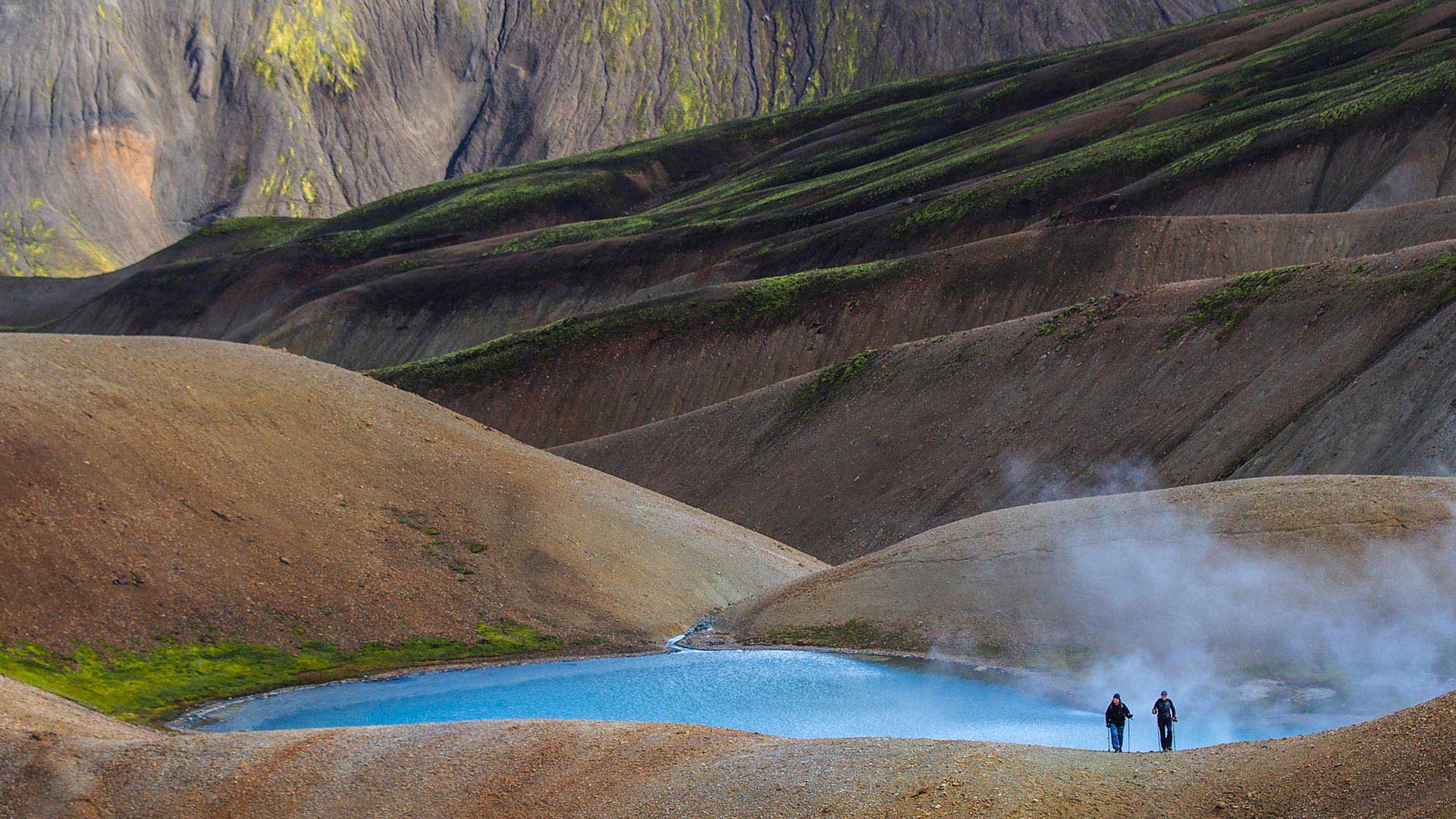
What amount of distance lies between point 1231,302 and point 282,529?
33.7m

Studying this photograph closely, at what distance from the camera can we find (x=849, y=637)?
114 ft

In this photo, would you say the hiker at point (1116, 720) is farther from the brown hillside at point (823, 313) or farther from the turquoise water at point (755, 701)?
the brown hillside at point (823, 313)

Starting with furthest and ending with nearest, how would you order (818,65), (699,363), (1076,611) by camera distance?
(818,65) → (699,363) → (1076,611)

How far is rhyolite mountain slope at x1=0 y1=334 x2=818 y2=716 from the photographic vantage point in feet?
105

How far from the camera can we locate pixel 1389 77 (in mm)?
82812

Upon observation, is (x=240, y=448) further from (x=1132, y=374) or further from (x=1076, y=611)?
(x=1132, y=374)

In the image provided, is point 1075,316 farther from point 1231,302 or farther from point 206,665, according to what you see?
point 206,665

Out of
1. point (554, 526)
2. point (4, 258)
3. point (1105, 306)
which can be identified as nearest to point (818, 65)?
point (4, 258)

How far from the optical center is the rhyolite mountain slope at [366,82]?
159m

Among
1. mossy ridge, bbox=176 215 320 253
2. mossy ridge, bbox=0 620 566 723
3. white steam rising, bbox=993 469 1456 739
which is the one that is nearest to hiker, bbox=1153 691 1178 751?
white steam rising, bbox=993 469 1456 739

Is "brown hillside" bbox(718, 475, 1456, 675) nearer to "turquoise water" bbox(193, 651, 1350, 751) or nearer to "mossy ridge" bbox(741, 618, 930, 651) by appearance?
"mossy ridge" bbox(741, 618, 930, 651)

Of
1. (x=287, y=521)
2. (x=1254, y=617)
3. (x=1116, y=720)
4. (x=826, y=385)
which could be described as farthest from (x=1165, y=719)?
(x=826, y=385)

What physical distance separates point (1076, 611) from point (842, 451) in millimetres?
23828

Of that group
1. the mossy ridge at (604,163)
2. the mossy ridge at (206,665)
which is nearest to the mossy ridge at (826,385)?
the mossy ridge at (206,665)
